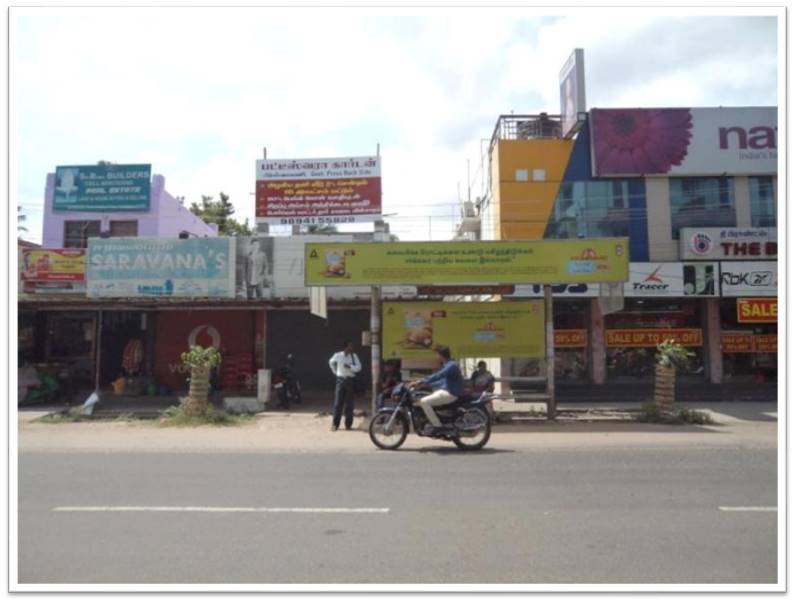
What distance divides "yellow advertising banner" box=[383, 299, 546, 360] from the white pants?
494 cm

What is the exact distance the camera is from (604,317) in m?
19.8

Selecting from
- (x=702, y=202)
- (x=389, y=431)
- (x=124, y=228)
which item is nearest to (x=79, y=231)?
(x=124, y=228)

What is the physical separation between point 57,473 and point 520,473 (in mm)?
6158

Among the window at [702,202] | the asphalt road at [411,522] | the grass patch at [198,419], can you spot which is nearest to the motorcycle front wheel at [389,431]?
the asphalt road at [411,522]

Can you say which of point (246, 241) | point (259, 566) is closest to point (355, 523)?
point (259, 566)

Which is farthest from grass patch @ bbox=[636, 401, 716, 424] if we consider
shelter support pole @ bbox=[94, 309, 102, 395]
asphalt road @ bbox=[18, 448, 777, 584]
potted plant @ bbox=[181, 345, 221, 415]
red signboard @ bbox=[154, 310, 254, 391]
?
shelter support pole @ bbox=[94, 309, 102, 395]

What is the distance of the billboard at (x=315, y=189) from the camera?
22.8 meters

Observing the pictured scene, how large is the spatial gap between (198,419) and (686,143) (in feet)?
52.9

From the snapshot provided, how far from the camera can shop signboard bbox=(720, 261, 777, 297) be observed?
1898 centimetres

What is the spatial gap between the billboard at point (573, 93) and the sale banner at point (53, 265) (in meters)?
14.9

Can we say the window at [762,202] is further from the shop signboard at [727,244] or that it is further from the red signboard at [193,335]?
the red signboard at [193,335]

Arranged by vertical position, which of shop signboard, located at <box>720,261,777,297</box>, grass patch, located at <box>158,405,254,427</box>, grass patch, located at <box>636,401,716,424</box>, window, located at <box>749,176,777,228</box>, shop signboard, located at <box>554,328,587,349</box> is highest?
window, located at <box>749,176,777,228</box>

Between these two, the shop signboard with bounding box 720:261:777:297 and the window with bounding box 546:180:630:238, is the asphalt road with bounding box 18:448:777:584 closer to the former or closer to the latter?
the shop signboard with bounding box 720:261:777:297

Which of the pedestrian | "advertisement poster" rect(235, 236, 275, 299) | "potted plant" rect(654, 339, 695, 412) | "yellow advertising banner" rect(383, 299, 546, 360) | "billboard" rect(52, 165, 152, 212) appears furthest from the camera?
"billboard" rect(52, 165, 152, 212)
